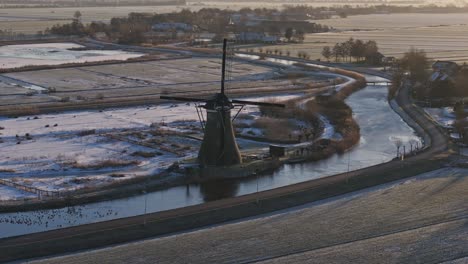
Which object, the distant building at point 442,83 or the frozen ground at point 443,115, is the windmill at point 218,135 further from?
the distant building at point 442,83

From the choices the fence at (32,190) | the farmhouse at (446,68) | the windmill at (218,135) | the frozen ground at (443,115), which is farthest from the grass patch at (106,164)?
the farmhouse at (446,68)

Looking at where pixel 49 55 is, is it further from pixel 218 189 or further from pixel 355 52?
pixel 218 189

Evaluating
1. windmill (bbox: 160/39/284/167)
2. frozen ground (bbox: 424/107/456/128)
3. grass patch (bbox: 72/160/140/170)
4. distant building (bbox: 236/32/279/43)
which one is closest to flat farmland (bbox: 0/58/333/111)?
frozen ground (bbox: 424/107/456/128)

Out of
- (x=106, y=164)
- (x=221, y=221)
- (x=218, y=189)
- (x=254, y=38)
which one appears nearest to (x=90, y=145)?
(x=106, y=164)

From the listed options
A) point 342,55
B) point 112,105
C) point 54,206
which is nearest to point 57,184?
point 54,206

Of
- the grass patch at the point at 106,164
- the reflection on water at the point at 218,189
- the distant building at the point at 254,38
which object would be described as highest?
the distant building at the point at 254,38

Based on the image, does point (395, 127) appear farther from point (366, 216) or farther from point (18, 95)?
point (18, 95)
